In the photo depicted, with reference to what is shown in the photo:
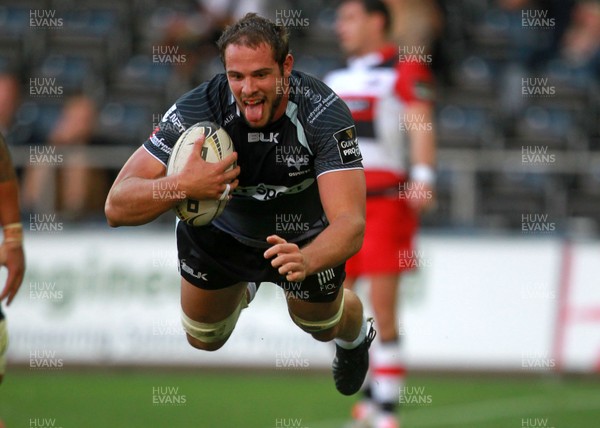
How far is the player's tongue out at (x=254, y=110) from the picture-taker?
599cm

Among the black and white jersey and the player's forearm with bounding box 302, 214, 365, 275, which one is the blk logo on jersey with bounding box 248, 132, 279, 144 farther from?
the player's forearm with bounding box 302, 214, 365, 275

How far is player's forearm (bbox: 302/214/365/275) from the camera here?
5.69m

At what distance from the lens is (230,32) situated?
6023 mm

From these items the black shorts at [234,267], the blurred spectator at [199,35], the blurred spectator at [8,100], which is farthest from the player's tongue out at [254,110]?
the blurred spectator at [199,35]

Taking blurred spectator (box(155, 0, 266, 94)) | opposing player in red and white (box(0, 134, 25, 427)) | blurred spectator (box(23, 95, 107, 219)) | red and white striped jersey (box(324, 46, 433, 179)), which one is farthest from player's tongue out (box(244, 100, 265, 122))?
blurred spectator (box(155, 0, 266, 94))

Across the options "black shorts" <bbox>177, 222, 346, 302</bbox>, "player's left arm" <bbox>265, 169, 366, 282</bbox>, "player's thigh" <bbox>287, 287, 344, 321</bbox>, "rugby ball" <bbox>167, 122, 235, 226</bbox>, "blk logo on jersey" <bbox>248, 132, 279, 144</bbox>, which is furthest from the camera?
"player's thigh" <bbox>287, 287, 344, 321</bbox>

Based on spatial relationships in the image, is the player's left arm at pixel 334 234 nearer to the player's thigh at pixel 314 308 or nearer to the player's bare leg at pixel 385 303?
the player's thigh at pixel 314 308

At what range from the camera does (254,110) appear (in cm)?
601

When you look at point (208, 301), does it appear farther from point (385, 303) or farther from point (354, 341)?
point (385, 303)

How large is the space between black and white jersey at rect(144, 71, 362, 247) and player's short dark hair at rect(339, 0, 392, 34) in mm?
3101

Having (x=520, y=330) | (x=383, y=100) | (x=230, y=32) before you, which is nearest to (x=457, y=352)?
(x=520, y=330)

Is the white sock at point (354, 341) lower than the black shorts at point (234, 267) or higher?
lower

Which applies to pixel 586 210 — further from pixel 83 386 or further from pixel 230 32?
pixel 230 32

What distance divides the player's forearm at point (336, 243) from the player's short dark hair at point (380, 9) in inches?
150
